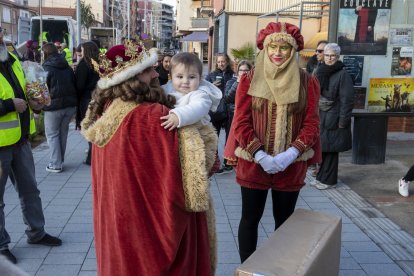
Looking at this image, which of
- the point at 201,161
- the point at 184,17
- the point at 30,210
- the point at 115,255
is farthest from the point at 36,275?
the point at 184,17

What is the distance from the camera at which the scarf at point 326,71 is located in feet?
19.2

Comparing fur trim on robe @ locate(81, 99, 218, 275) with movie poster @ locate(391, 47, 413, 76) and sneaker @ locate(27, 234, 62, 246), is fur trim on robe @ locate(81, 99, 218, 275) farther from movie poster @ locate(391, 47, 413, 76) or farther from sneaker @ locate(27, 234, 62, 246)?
movie poster @ locate(391, 47, 413, 76)

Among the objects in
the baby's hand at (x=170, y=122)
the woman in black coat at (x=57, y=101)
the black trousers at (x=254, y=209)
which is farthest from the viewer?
the woman in black coat at (x=57, y=101)

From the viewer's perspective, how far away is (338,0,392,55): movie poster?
22.7 ft

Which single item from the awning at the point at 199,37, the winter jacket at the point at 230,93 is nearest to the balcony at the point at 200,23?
the awning at the point at 199,37

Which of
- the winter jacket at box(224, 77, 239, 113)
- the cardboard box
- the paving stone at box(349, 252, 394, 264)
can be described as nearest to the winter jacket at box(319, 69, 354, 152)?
the winter jacket at box(224, 77, 239, 113)

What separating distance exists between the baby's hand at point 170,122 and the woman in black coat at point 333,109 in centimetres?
417

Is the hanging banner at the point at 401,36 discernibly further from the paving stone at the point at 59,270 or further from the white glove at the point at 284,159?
the paving stone at the point at 59,270

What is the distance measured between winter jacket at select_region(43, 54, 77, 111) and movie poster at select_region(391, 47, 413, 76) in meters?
4.86

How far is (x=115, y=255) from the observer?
228cm

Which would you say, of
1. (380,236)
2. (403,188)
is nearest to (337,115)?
(403,188)

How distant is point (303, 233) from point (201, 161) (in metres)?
0.76

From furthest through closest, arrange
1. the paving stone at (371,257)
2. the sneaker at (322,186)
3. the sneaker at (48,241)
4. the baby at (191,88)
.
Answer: the sneaker at (322,186), the sneaker at (48,241), the paving stone at (371,257), the baby at (191,88)

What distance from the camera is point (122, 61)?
87.7 inches
